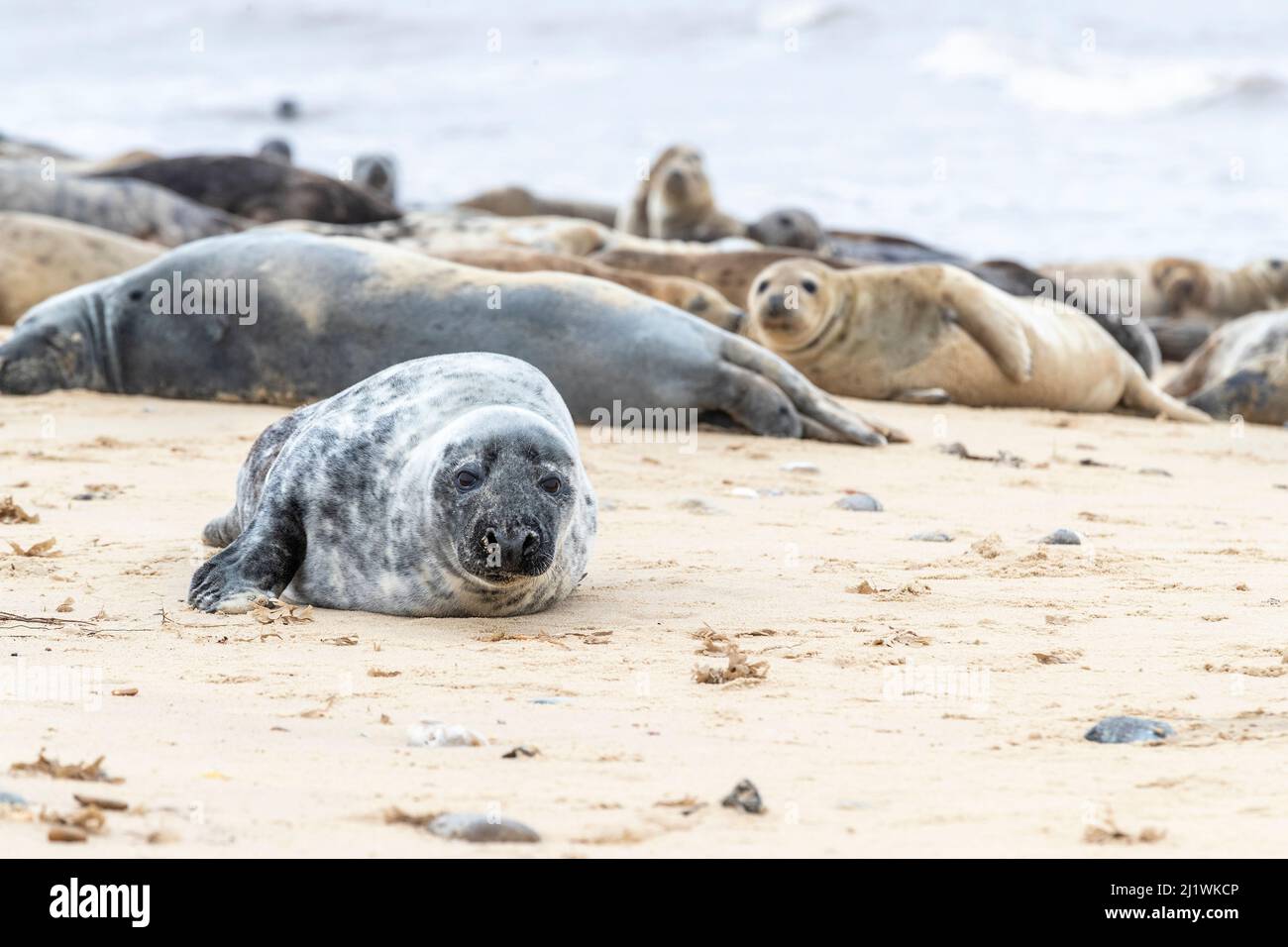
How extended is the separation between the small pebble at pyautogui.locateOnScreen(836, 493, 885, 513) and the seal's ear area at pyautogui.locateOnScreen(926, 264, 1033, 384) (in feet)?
11.3

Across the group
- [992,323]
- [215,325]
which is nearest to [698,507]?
[215,325]

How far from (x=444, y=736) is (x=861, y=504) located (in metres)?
3.03

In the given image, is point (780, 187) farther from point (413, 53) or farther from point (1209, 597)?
point (1209, 597)

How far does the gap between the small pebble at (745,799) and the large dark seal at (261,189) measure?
1219 cm

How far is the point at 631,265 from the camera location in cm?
1127

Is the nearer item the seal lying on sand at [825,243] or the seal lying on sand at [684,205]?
the seal lying on sand at [825,243]

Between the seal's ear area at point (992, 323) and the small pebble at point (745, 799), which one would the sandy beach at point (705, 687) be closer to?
the small pebble at point (745, 799)

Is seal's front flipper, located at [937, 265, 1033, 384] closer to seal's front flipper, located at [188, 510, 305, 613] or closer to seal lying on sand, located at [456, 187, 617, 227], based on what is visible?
seal's front flipper, located at [188, 510, 305, 613]

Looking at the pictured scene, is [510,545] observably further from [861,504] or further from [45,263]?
[45,263]

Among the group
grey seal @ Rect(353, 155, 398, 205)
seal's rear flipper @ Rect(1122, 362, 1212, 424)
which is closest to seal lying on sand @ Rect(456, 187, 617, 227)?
grey seal @ Rect(353, 155, 398, 205)

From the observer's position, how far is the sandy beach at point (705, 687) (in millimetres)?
2160

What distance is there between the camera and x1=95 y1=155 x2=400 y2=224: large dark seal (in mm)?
13945

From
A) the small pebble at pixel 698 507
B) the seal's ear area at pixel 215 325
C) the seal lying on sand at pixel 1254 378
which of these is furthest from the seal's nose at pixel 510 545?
the seal lying on sand at pixel 1254 378
